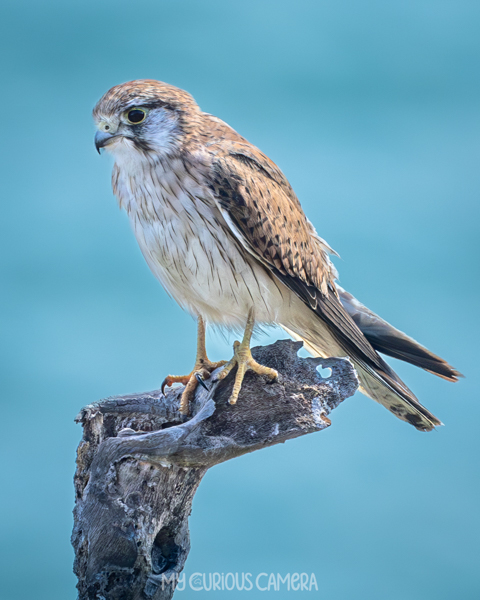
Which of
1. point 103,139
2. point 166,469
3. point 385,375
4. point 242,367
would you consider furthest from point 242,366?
point 103,139

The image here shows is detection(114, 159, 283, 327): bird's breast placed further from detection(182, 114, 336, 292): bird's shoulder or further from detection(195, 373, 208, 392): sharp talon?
detection(195, 373, 208, 392): sharp talon

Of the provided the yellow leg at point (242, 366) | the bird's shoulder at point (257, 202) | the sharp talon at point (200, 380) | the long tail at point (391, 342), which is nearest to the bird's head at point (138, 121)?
the bird's shoulder at point (257, 202)

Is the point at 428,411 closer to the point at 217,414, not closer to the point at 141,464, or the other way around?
the point at 217,414

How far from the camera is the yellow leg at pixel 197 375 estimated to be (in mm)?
2742

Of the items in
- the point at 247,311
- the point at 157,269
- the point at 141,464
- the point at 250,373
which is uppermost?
the point at 157,269

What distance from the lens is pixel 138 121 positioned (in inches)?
100

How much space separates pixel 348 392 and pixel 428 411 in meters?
0.41

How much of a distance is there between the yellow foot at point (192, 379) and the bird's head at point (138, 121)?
909 mm

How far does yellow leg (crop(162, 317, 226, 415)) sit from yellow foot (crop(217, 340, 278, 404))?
157 mm

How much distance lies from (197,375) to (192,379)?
28mm

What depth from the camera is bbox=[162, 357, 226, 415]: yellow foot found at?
274cm

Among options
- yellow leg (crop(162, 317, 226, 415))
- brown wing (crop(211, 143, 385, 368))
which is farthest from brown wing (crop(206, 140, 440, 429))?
yellow leg (crop(162, 317, 226, 415))

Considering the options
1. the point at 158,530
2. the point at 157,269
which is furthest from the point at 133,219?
the point at 158,530

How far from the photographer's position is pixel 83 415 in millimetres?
2664
